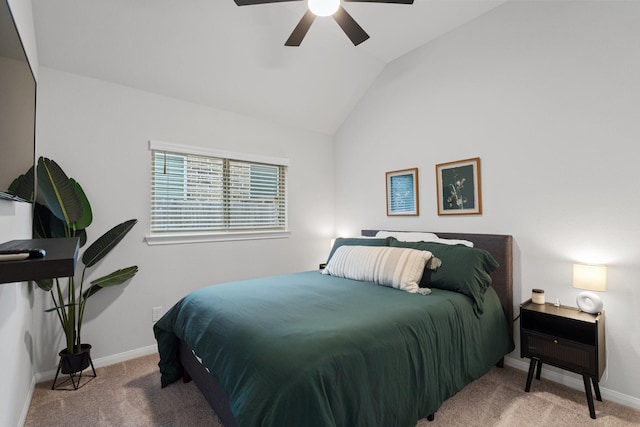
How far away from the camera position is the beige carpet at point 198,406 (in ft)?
6.21

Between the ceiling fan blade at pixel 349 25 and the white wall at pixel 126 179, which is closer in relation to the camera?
the ceiling fan blade at pixel 349 25

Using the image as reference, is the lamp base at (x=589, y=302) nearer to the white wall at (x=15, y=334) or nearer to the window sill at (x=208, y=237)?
the window sill at (x=208, y=237)

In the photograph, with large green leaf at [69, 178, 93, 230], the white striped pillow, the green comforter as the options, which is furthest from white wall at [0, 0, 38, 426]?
the white striped pillow

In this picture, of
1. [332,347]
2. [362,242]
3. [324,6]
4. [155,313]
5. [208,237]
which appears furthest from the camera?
[208,237]

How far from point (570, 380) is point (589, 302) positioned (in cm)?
66

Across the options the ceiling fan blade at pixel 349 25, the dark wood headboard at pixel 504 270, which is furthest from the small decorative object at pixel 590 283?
the ceiling fan blade at pixel 349 25

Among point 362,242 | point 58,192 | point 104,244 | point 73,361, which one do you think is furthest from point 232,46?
point 73,361

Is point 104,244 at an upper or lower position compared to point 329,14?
lower

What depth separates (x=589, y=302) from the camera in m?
2.14

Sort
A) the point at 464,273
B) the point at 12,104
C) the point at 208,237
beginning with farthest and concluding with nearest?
the point at 208,237 < the point at 464,273 < the point at 12,104

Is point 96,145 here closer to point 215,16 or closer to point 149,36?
point 149,36

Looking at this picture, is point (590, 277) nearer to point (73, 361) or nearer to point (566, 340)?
point (566, 340)

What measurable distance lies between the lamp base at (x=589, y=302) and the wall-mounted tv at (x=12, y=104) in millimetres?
3257

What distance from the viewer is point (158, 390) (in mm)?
2248
